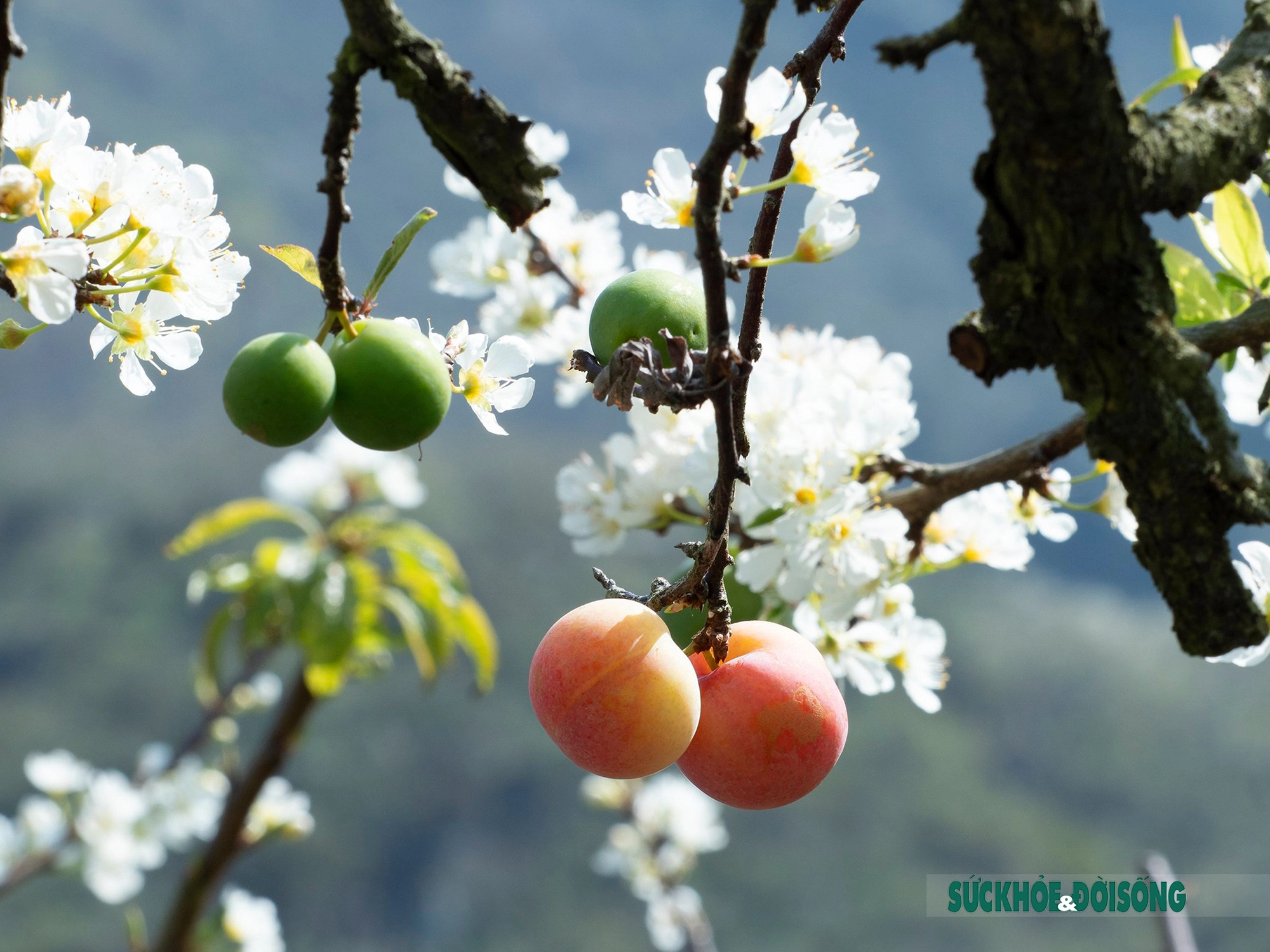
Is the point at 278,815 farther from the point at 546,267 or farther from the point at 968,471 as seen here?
the point at 968,471

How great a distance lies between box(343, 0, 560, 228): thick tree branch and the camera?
44 cm

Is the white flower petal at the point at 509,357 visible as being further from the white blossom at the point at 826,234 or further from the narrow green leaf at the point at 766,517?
the narrow green leaf at the point at 766,517

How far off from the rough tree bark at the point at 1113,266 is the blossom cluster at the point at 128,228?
398 mm

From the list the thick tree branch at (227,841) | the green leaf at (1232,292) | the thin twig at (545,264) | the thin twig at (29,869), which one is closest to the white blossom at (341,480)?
the thick tree branch at (227,841)

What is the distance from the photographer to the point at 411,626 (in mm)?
1958

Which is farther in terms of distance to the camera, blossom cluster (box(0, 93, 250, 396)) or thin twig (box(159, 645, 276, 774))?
thin twig (box(159, 645, 276, 774))

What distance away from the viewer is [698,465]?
849mm

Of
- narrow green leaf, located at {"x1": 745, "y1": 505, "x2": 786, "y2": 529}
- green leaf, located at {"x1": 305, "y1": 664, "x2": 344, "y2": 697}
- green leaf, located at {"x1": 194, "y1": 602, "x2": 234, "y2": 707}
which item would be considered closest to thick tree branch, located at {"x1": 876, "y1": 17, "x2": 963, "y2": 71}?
narrow green leaf, located at {"x1": 745, "y1": 505, "x2": 786, "y2": 529}

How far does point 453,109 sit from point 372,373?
0.14 meters

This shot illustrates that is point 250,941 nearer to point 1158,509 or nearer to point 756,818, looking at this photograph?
point 1158,509

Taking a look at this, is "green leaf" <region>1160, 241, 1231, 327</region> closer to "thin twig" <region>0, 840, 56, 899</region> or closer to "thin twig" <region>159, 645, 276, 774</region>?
"thin twig" <region>159, 645, 276, 774</region>

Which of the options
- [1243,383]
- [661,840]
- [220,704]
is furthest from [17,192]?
[661,840]

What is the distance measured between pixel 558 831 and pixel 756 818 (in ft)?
7.05

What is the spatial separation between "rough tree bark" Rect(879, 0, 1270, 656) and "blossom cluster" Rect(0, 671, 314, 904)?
82.2 inches
